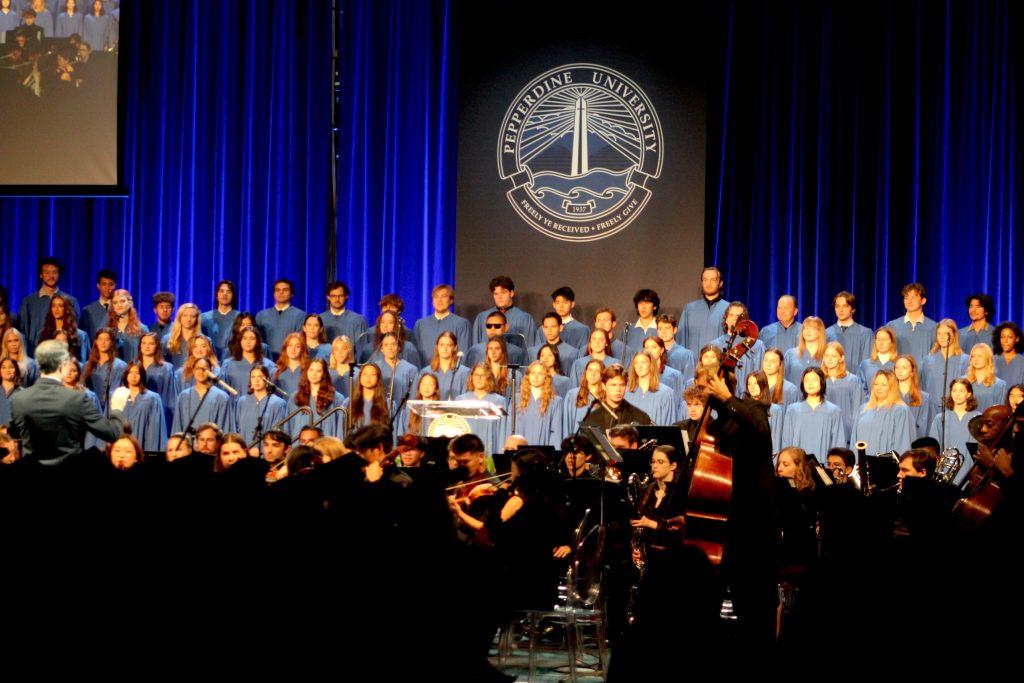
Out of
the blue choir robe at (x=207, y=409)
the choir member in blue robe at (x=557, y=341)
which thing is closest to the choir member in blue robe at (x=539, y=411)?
the choir member in blue robe at (x=557, y=341)

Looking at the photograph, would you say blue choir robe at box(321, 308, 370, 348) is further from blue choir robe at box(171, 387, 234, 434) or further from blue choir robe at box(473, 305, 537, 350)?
blue choir robe at box(171, 387, 234, 434)

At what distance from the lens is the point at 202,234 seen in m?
14.1

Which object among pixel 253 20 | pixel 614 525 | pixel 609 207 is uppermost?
pixel 253 20

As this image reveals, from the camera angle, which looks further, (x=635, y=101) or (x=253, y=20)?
(x=253, y=20)

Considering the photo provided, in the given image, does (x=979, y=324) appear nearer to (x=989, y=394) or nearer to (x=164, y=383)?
(x=989, y=394)

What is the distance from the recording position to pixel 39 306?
1206 centimetres

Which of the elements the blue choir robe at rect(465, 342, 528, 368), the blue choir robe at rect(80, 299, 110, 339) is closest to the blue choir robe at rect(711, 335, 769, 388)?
the blue choir robe at rect(465, 342, 528, 368)

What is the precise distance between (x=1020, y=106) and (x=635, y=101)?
12.2 feet

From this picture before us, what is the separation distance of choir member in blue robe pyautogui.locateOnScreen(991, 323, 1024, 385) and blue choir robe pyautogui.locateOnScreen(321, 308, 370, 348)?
18.5 feet

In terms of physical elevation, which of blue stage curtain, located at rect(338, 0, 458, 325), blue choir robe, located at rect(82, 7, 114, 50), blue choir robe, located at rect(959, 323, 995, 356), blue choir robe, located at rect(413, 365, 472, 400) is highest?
blue choir robe, located at rect(82, 7, 114, 50)

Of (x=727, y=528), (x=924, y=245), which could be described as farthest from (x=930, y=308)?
(x=727, y=528)

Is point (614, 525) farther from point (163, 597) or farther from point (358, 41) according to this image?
point (358, 41)

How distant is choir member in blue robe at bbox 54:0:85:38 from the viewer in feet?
42.9

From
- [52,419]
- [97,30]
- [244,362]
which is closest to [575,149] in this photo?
[244,362]
